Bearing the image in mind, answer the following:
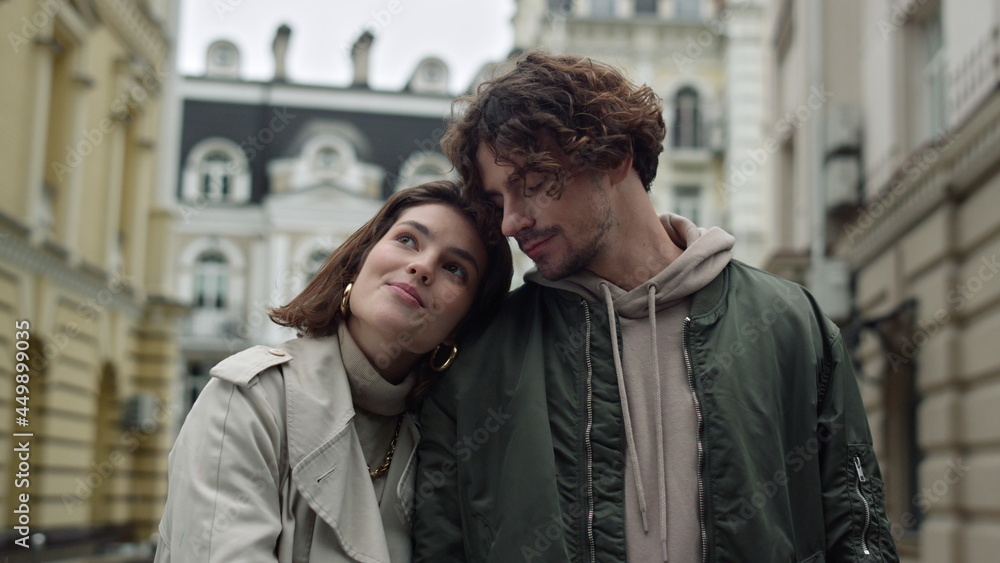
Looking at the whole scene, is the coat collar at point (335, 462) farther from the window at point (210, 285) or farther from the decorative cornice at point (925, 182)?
the window at point (210, 285)

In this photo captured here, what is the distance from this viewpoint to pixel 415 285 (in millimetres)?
2793

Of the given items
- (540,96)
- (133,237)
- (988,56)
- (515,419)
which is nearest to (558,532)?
(515,419)

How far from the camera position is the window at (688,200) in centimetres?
2473

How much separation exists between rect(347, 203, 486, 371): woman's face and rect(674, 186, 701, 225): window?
72.8 feet

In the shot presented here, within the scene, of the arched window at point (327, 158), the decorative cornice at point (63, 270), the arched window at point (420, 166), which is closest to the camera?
the decorative cornice at point (63, 270)

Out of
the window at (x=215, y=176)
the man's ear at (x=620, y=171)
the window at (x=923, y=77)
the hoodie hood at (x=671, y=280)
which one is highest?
the window at (x=215, y=176)

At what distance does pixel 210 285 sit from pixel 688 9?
15347 millimetres

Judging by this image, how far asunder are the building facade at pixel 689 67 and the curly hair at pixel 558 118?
20793 mm

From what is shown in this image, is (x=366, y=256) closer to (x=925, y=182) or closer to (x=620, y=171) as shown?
(x=620, y=171)

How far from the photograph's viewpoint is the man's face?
271 cm

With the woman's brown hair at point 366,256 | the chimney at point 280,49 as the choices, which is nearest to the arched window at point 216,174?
the chimney at point 280,49

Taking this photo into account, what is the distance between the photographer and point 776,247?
15.3 metres

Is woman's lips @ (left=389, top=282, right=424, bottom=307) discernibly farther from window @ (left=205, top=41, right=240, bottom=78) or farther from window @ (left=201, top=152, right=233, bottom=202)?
window @ (left=205, top=41, right=240, bottom=78)

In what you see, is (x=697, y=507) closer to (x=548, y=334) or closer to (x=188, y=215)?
(x=548, y=334)
